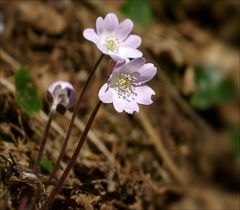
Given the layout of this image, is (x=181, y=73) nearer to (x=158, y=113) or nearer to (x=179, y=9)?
(x=158, y=113)

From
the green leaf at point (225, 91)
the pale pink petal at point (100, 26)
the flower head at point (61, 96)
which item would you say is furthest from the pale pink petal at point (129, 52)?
the green leaf at point (225, 91)

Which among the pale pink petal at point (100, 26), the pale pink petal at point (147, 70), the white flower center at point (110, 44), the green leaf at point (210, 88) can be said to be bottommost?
the pale pink petal at point (147, 70)

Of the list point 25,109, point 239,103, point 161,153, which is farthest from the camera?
point 239,103

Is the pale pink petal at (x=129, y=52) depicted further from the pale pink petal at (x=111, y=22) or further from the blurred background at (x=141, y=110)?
the blurred background at (x=141, y=110)

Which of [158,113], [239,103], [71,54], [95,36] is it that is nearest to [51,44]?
[71,54]

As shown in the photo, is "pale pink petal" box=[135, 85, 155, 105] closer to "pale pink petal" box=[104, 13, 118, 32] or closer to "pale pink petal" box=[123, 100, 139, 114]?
"pale pink petal" box=[123, 100, 139, 114]

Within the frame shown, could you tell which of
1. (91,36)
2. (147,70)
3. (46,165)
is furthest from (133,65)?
(46,165)

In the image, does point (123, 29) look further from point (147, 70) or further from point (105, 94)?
point (105, 94)
